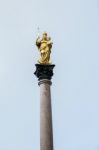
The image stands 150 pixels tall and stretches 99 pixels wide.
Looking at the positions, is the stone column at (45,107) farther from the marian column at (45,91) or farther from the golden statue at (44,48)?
the golden statue at (44,48)

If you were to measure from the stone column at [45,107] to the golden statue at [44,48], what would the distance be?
0.65 meters

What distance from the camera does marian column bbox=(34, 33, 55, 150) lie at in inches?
777

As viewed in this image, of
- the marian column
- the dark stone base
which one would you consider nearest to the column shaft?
the marian column

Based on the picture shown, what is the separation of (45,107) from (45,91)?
39.7 inches

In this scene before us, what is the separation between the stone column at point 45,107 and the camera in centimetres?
1962

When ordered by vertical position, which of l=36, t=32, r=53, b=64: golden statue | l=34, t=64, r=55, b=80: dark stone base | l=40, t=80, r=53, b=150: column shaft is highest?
l=36, t=32, r=53, b=64: golden statue

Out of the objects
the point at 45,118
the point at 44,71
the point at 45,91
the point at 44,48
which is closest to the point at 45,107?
the point at 45,118

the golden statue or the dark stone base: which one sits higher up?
the golden statue

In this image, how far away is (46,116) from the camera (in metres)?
20.5

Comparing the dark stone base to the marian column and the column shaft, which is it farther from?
the column shaft

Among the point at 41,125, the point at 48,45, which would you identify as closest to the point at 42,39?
the point at 48,45

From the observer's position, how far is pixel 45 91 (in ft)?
→ 70.3

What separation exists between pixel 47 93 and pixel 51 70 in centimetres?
169

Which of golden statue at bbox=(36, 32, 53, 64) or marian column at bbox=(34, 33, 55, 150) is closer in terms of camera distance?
marian column at bbox=(34, 33, 55, 150)
